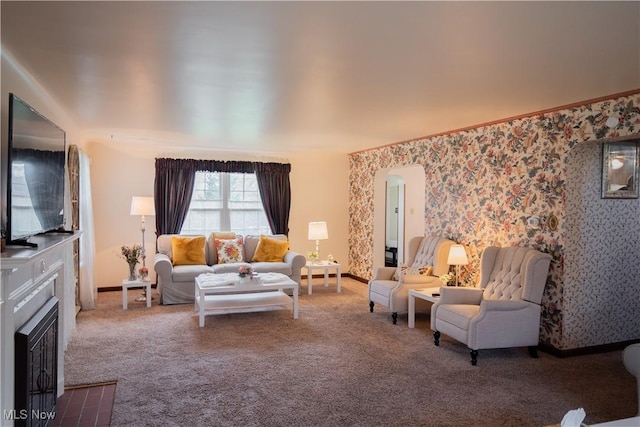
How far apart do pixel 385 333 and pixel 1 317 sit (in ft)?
12.6

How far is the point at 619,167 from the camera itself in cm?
457

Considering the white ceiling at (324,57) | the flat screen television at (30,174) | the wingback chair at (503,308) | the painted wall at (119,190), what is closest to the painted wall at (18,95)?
the white ceiling at (324,57)

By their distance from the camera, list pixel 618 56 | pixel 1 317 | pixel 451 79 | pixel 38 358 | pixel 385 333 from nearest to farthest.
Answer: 1. pixel 1 317
2. pixel 38 358
3. pixel 618 56
4. pixel 451 79
5. pixel 385 333

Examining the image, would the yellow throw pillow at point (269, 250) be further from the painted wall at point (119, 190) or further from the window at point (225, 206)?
the painted wall at point (119, 190)

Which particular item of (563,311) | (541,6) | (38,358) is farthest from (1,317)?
(563,311)

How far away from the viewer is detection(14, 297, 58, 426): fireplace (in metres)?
2.22

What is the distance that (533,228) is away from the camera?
468 cm

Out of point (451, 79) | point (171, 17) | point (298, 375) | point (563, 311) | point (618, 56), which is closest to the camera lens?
point (171, 17)

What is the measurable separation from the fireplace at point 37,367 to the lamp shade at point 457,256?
3962mm

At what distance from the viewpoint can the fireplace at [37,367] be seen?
2.22 m

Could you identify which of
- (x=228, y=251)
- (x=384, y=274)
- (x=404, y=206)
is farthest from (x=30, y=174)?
(x=404, y=206)

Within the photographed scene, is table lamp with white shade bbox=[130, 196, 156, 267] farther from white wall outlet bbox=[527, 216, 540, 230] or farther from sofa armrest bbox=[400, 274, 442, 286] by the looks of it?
white wall outlet bbox=[527, 216, 540, 230]

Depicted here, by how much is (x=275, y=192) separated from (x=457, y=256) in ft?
12.7

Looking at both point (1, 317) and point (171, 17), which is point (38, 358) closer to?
point (1, 317)
